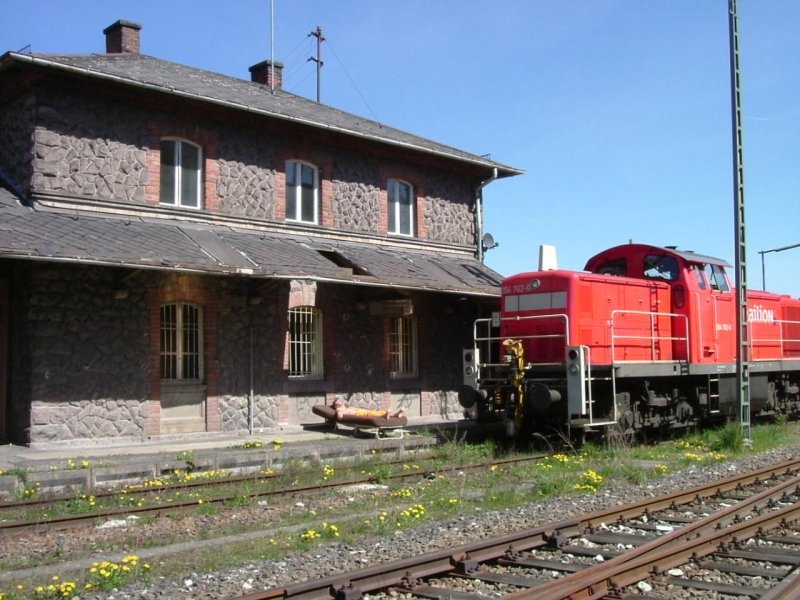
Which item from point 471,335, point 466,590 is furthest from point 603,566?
point 471,335

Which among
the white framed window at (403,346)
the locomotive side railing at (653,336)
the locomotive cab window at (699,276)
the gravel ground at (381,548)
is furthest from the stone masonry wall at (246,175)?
the gravel ground at (381,548)

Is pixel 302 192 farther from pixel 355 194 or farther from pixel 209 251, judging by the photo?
pixel 209 251

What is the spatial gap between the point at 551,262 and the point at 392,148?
678 centimetres

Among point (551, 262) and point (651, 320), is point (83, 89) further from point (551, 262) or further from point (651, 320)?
point (651, 320)

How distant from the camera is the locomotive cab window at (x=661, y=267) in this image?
15.1 meters

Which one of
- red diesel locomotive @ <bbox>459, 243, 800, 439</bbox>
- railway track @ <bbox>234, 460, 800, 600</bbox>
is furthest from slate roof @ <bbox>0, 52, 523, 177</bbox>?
railway track @ <bbox>234, 460, 800, 600</bbox>

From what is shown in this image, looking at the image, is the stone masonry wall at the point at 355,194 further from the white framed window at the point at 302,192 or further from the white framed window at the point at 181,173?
the white framed window at the point at 181,173

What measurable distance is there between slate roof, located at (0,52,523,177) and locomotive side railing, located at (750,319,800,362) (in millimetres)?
8059

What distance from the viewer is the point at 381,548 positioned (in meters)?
7.27

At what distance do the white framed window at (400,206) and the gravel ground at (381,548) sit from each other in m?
11.1

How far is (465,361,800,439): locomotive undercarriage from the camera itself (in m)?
13.2

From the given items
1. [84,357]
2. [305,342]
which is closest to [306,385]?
[305,342]

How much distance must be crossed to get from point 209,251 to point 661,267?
835 centimetres

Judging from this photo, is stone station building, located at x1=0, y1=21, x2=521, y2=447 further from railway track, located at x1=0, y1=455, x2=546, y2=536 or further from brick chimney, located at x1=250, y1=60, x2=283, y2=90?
railway track, located at x1=0, y1=455, x2=546, y2=536
